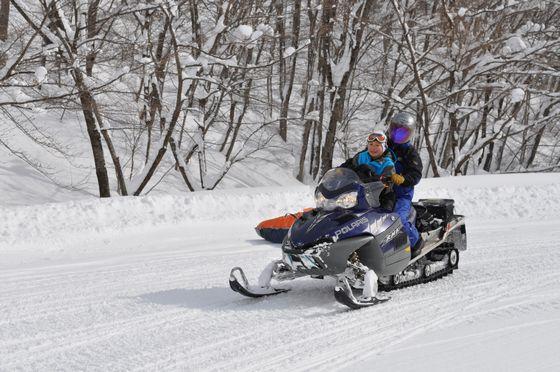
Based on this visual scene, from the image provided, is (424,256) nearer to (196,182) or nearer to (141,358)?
(141,358)

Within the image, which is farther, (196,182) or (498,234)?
(196,182)

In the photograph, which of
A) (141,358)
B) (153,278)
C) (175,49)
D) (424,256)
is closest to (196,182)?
(175,49)

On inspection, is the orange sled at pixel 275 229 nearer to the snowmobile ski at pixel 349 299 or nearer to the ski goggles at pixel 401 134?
the ski goggles at pixel 401 134

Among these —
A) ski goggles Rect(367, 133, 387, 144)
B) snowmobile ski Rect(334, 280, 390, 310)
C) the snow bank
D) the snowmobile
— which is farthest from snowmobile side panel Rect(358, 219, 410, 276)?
the snow bank

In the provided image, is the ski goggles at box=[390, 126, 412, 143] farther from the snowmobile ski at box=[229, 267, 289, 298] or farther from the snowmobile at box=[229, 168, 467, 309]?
the snowmobile ski at box=[229, 267, 289, 298]

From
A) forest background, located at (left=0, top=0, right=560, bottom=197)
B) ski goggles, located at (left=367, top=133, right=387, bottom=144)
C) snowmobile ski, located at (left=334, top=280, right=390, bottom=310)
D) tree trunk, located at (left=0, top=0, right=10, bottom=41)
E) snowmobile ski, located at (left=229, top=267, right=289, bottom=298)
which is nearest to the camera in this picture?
snowmobile ski, located at (left=334, top=280, right=390, bottom=310)

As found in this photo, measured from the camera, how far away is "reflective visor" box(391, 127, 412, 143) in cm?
A: 656

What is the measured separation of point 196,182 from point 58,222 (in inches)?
259

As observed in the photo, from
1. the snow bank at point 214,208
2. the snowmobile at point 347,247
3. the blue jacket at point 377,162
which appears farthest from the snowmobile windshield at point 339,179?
the snow bank at point 214,208

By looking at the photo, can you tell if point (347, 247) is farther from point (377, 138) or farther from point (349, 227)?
point (377, 138)

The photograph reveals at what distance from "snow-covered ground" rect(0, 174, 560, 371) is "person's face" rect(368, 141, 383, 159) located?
132 centimetres

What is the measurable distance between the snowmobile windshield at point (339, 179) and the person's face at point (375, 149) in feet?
1.67

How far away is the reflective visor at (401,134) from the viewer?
6559mm

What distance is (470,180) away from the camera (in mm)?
13875
